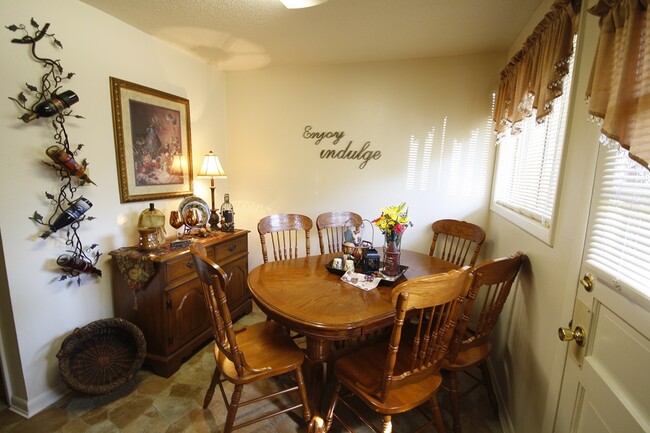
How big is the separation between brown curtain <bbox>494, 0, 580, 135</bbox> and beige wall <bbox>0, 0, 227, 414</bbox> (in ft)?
8.85

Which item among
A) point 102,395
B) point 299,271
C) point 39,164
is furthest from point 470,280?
point 39,164

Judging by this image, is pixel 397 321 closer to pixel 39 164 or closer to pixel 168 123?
pixel 39 164

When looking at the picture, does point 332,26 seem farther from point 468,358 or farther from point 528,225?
point 468,358

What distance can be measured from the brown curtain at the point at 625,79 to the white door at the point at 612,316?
14cm

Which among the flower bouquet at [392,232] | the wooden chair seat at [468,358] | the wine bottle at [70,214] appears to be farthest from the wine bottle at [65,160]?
the wooden chair seat at [468,358]

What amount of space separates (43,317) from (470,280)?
245cm

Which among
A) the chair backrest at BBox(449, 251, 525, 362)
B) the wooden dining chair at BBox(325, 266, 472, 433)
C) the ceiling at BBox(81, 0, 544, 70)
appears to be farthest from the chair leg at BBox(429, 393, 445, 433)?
the ceiling at BBox(81, 0, 544, 70)

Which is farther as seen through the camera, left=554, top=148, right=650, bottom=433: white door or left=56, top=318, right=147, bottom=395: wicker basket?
left=56, top=318, right=147, bottom=395: wicker basket

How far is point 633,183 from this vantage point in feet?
2.70

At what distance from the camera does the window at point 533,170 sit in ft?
4.62

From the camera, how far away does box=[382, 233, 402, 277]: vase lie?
5.90 ft

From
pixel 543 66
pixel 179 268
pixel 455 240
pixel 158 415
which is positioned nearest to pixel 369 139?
pixel 455 240

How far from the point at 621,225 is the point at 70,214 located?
2.61 m

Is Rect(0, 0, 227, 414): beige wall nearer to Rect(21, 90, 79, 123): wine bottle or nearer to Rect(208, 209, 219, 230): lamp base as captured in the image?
Rect(21, 90, 79, 123): wine bottle
